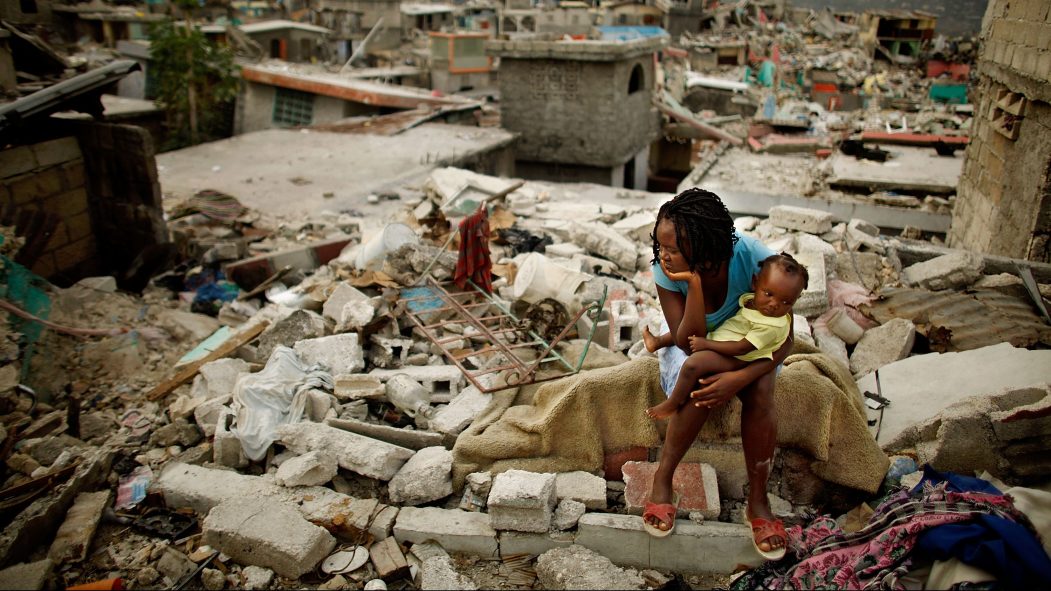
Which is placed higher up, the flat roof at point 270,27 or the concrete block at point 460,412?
the flat roof at point 270,27

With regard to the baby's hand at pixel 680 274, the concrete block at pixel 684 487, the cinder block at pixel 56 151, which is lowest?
the concrete block at pixel 684 487

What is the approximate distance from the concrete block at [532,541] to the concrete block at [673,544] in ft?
0.22

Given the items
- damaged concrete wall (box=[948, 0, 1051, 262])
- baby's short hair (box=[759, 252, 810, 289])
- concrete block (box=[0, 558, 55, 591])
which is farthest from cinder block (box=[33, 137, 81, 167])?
damaged concrete wall (box=[948, 0, 1051, 262])

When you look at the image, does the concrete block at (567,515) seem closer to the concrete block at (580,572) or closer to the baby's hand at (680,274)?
the concrete block at (580,572)

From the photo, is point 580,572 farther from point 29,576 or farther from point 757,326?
point 29,576

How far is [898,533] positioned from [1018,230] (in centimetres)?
500

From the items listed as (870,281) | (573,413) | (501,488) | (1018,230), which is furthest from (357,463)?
(1018,230)

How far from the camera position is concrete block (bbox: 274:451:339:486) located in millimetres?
3494

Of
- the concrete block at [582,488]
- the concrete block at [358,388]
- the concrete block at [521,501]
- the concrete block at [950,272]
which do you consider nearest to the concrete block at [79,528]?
the concrete block at [358,388]

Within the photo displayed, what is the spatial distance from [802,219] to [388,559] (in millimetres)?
4860

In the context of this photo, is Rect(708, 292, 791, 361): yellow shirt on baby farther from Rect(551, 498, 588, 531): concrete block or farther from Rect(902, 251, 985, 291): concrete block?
Rect(902, 251, 985, 291): concrete block

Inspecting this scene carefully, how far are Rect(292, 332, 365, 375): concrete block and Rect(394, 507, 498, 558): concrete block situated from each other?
151cm

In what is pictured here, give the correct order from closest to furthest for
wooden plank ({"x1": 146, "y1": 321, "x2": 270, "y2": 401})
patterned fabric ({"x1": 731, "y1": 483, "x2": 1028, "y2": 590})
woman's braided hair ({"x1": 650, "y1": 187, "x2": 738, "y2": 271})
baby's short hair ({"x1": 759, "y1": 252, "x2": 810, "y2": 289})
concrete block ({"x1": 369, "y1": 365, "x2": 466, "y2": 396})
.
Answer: patterned fabric ({"x1": 731, "y1": 483, "x2": 1028, "y2": 590}) < baby's short hair ({"x1": 759, "y1": 252, "x2": 810, "y2": 289}) < woman's braided hair ({"x1": 650, "y1": 187, "x2": 738, "y2": 271}) < concrete block ({"x1": 369, "y1": 365, "x2": 466, "y2": 396}) < wooden plank ({"x1": 146, "y1": 321, "x2": 270, "y2": 401})

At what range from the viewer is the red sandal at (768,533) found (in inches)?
112
